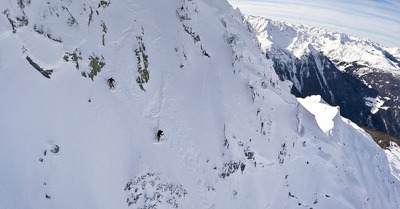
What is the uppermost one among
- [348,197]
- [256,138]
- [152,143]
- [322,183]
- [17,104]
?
[17,104]

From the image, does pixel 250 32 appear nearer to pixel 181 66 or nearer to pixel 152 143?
pixel 181 66

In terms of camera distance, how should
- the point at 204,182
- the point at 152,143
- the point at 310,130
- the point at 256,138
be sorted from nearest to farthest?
the point at 152,143
the point at 204,182
the point at 256,138
the point at 310,130

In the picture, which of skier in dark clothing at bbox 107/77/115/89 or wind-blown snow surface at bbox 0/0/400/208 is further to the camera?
skier in dark clothing at bbox 107/77/115/89

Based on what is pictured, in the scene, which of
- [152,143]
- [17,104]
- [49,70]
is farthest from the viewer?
[152,143]

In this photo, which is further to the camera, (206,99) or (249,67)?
(249,67)

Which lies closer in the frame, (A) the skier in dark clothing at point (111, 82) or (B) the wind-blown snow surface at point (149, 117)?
(B) the wind-blown snow surface at point (149, 117)

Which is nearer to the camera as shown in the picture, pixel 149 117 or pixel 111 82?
pixel 111 82

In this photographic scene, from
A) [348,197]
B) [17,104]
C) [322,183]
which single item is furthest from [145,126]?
[348,197]

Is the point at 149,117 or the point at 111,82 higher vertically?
the point at 111,82
